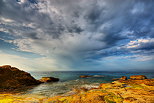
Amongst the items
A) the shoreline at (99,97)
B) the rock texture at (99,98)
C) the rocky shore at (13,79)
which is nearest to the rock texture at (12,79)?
the rocky shore at (13,79)

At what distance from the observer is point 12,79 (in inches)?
1551

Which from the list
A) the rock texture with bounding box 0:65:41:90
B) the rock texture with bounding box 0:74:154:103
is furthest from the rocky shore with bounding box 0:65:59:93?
the rock texture with bounding box 0:74:154:103

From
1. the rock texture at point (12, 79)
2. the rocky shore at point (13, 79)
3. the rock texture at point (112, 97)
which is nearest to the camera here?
the rock texture at point (112, 97)

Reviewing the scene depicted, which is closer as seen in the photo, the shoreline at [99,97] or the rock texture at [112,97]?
the rock texture at [112,97]

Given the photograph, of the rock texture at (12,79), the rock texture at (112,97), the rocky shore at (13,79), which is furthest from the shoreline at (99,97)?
the rock texture at (12,79)

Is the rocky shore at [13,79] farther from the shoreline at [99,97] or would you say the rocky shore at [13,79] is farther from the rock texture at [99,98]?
the rock texture at [99,98]

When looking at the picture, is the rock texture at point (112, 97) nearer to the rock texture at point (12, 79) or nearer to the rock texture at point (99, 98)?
the rock texture at point (99, 98)

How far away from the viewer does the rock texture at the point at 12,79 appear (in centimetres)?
3595

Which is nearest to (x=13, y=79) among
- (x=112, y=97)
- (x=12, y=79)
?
(x=12, y=79)

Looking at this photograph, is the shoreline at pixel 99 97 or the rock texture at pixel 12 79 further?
the rock texture at pixel 12 79

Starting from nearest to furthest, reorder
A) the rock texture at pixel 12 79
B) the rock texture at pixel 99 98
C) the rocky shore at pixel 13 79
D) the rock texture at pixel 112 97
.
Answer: the rock texture at pixel 112 97, the rock texture at pixel 99 98, the rocky shore at pixel 13 79, the rock texture at pixel 12 79

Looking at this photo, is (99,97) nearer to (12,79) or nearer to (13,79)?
(13,79)

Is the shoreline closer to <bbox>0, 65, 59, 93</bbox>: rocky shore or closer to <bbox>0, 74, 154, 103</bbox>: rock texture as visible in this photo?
<bbox>0, 74, 154, 103</bbox>: rock texture

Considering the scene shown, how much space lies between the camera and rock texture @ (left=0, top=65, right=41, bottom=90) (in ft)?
118
